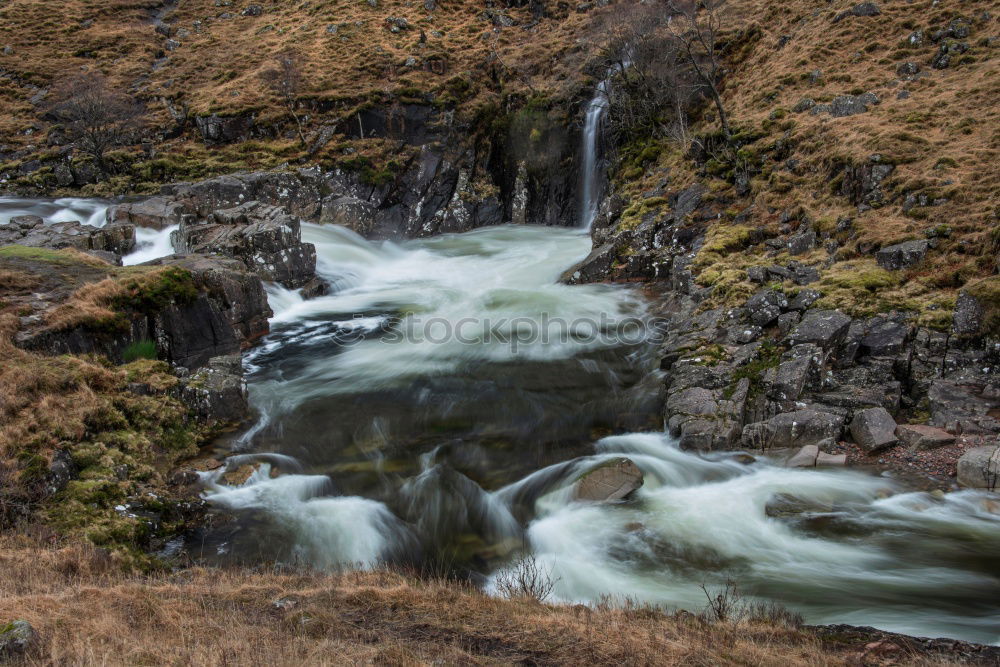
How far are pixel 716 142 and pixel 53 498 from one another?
21.6 meters

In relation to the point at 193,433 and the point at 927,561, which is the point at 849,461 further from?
the point at 193,433

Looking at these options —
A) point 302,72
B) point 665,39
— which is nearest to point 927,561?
point 665,39

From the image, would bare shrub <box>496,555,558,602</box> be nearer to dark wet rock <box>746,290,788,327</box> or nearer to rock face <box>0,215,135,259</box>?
dark wet rock <box>746,290,788,327</box>

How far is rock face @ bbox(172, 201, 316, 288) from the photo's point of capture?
18.9 meters

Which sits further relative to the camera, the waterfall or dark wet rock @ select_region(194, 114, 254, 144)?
dark wet rock @ select_region(194, 114, 254, 144)

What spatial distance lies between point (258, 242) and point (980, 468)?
18.8 meters

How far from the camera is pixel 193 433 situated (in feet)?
33.9

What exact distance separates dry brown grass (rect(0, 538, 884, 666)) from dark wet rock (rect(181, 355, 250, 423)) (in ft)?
14.4

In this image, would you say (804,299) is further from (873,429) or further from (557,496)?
(557,496)

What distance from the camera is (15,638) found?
13.9 feet

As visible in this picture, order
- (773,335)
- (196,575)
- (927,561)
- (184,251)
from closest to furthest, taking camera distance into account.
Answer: (196,575) < (927,561) < (773,335) < (184,251)

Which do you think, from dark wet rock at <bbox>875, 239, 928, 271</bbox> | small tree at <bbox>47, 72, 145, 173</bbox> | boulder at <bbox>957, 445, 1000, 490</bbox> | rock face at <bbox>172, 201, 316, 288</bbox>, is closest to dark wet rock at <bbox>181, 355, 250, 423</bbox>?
rock face at <bbox>172, 201, 316, 288</bbox>

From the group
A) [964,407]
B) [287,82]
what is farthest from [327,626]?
[287,82]

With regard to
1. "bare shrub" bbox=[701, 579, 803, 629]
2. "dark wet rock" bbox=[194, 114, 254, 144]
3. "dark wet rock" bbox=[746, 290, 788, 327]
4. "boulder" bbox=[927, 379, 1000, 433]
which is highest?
"dark wet rock" bbox=[194, 114, 254, 144]
